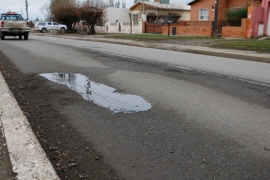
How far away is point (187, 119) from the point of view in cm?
475

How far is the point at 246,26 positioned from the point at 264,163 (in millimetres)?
22060

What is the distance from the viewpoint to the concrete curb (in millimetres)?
2871

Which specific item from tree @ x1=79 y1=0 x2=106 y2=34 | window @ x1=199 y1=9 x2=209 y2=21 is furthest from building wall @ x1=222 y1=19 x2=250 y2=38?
tree @ x1=79 y1=0 x2=106 y2=34

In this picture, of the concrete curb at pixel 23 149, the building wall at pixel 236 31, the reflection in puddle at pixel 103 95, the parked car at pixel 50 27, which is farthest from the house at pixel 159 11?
the concrete curb at pixel 23 149

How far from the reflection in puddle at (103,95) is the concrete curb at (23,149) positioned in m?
1.58

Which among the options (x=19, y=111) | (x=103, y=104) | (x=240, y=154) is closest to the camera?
(x=240, y=154)

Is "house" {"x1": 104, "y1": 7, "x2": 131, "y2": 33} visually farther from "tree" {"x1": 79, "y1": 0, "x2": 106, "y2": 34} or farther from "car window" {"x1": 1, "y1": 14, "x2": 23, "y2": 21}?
"car window" {"x1": 1, "y1": 14, "x2": 23, "y2": 21}

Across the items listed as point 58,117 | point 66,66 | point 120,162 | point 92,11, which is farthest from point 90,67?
point 92,11

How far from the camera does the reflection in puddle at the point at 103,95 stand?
5.38 m

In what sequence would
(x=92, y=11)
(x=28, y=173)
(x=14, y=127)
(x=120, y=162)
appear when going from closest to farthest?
(x=28, y=173), (x=120, y=162), (x=14, y=127), (x=92, y=11)

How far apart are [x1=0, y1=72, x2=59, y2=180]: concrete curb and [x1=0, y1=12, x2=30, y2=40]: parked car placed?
20.7m

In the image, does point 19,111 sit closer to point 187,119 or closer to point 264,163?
point 187,119

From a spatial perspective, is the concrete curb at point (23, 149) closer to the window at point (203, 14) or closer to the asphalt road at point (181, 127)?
the asphalt road at point (181, 127)

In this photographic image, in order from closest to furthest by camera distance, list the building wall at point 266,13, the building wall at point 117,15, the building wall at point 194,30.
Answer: the building wall at point 266,13 → the building wall at point 194,30 → the building wall at point 117,15
